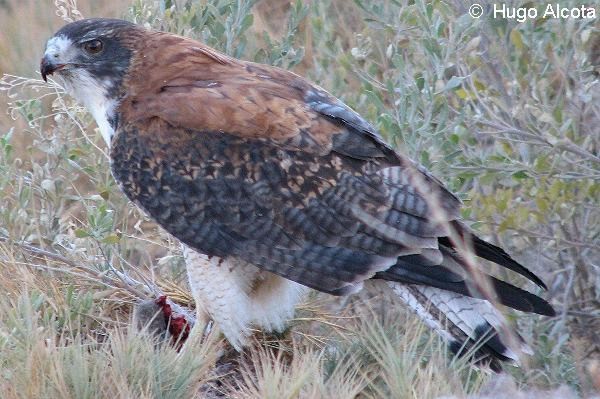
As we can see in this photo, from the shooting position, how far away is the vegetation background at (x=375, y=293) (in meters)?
3.95

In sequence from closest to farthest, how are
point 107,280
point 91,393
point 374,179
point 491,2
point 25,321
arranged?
point 91,393, point 25,321, point 374,179, point 107,280, point 491,2

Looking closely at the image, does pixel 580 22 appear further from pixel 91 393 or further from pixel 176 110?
pixel 91 393

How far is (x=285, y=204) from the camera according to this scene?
4598mm

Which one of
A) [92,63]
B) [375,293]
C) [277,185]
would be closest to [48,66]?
[92,63]

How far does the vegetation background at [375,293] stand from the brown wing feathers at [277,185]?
0.36 metres

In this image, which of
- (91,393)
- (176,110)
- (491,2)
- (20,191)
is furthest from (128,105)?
(491,2)

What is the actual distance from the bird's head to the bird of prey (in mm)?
194

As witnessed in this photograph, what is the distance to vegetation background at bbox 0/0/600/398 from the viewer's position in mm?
3949

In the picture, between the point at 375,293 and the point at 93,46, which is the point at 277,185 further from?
the point at 375,293

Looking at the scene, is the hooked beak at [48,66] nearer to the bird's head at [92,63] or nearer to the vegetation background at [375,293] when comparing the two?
the bird's head at [92,63]

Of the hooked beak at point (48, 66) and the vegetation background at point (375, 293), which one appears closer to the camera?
the vegetation background at point (375, 293)

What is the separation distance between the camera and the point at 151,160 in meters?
4.62

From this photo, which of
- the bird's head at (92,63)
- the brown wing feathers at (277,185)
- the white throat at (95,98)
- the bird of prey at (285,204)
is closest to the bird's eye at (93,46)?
the bird's head at (92,63)

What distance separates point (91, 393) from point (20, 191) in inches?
66.4
